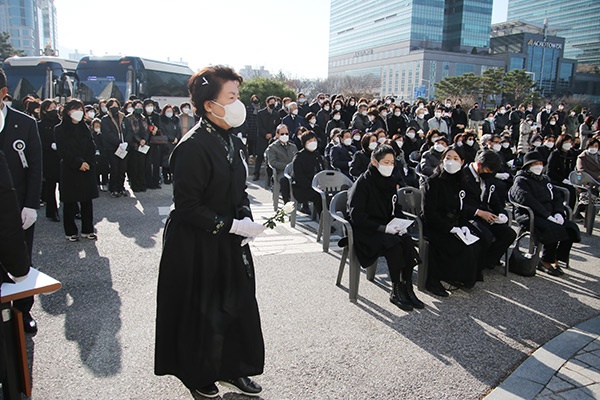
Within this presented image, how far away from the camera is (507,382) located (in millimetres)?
3498

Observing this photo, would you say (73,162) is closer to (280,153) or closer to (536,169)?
(280,153)

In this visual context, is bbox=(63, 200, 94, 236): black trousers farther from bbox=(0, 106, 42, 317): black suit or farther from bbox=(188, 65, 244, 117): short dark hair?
bbox=(188, 65, 244, 117): short dark hair

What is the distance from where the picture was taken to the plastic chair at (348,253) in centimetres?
492

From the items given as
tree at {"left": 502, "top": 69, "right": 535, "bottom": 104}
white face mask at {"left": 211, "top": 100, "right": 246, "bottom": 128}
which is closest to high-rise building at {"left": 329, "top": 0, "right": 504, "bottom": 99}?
tree at {"left": 502, "top": 69, "right": 535, "bottom": 104}

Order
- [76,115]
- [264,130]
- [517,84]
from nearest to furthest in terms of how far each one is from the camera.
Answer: [76,115], [264,130], [517,84]

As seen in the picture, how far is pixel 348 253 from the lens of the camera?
211 inches

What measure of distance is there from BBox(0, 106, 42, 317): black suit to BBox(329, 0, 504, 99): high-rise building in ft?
305

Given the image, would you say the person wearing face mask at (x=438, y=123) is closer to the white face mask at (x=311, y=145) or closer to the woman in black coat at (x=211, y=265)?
the white face mask at (x=311, y=145)

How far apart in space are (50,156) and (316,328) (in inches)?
226

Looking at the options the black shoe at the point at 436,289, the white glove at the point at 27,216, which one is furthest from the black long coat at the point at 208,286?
the black shoe at the point at 436,289

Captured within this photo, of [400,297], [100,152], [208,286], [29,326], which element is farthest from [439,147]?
[100,152]

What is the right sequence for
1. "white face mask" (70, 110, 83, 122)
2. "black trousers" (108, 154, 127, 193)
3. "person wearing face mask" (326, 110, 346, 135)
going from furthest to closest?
1. "person wearing face mask" (326, 110, 346, 135)
2. "black trousers" (108, 154, 127, 193)
3. "white face mask" (70, 110, 83, 122)

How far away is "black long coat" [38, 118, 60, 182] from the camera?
299 inches

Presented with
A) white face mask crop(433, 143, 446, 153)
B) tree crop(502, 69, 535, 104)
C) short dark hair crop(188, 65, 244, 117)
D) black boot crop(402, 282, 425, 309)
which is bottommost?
black boot crop(402, 282, 425, 309)
